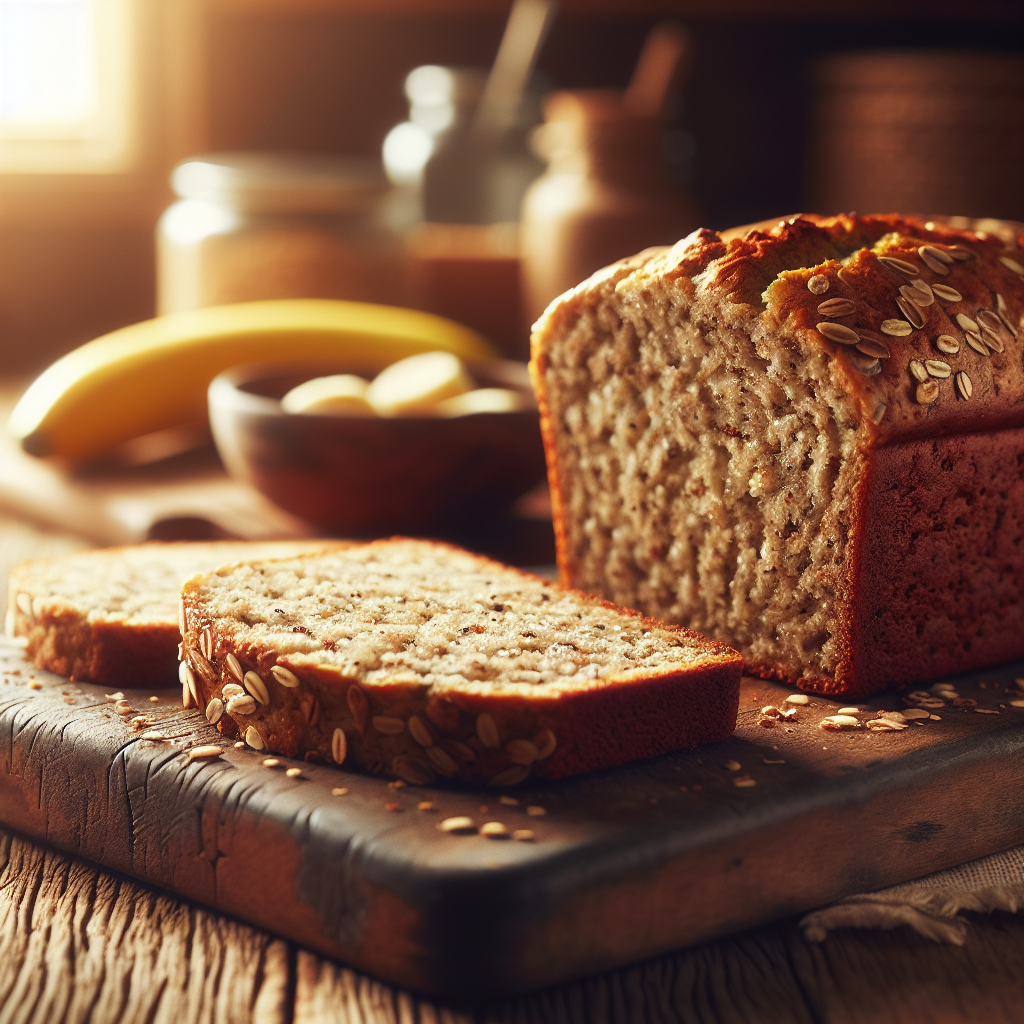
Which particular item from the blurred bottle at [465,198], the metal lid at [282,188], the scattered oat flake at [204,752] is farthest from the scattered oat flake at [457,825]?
the blurred bottle at [465,198]

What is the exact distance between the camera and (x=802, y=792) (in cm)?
167

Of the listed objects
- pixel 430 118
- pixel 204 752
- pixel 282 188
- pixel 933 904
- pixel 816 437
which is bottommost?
pixel 933 904

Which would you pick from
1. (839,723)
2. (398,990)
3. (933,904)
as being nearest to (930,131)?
(839,723)

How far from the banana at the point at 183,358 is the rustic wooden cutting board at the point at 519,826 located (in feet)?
5.49

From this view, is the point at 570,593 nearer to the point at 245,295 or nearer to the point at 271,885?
the point at 271,885

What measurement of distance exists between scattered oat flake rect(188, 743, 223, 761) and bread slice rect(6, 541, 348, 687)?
30 cm

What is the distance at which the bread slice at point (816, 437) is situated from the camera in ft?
6.51

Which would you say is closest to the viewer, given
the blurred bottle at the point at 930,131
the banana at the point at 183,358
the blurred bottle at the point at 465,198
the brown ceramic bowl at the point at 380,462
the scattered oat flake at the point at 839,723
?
the scattered oat flake at the point at 839,723

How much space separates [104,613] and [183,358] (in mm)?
1715

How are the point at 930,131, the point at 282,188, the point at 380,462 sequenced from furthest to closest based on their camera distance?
the point at 930,131, the point at 282,188, the point at 380,462

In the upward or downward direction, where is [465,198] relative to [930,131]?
downward

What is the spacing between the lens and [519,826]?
1.56 metres

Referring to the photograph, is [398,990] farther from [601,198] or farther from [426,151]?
[426,151]

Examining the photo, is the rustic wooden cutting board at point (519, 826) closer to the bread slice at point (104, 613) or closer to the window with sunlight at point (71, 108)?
the bread slice at point (104, 613)
